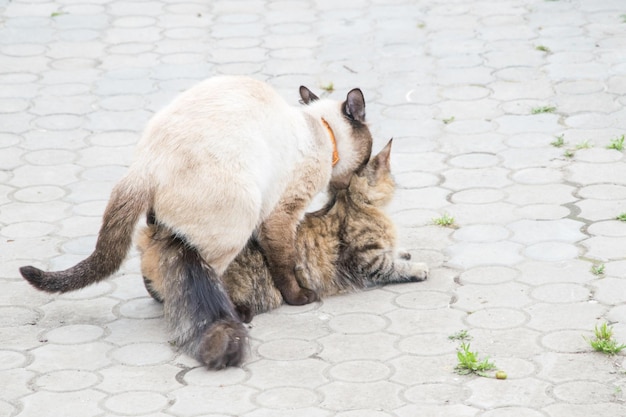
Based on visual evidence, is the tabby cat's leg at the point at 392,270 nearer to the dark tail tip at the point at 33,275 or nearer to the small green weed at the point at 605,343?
the small green weed at the point at 605,343

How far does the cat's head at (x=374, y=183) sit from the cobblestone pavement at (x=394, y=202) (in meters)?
0.44

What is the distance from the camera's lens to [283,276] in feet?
18.5

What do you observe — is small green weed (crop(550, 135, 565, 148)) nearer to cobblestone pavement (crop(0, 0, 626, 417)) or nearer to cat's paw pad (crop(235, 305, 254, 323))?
cobblestone pavement (crop(0, 0, 626, 417))

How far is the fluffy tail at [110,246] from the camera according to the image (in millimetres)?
5207

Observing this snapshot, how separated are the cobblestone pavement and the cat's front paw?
0.05 meters

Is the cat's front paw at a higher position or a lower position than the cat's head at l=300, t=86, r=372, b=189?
lower

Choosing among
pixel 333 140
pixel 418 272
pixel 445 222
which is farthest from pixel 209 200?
pixel 445 222

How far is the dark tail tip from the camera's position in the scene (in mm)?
5184

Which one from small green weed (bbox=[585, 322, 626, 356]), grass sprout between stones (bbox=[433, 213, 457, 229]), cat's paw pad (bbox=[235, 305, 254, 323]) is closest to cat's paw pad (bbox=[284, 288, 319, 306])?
cat's paw pad (bbox=[235, 305, 254, 323])

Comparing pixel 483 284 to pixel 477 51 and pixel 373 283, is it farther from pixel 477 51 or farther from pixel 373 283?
pixel 477 51

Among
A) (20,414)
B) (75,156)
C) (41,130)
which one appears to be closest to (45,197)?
(75,156)

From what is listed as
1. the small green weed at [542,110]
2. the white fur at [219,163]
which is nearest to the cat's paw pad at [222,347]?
the white fur at [219,163]

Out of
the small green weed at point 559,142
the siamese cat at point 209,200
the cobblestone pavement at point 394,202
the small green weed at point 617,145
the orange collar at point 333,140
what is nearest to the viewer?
the cobblestone pavement at point 394,202

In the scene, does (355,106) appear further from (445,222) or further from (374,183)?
(445,222)
